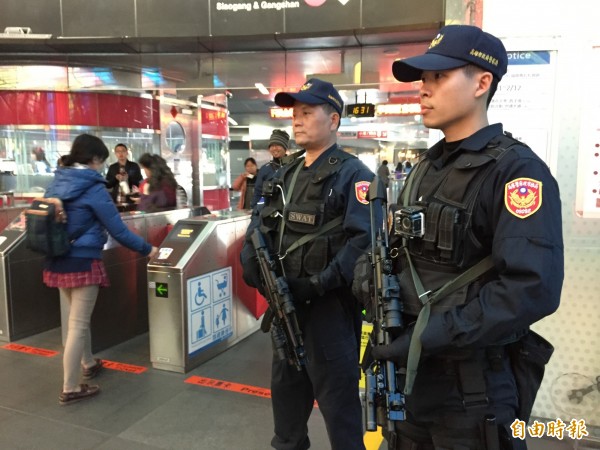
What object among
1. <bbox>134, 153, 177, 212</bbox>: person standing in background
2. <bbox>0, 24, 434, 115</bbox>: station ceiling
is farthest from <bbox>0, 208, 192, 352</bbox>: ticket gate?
<bbox>0, 24, 434, 115</bbox>: station ceiling

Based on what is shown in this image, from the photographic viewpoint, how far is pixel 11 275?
479cm

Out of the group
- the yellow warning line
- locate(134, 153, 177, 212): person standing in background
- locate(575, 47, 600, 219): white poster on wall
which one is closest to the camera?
locate(575, 47, 600, 219): white poster on wall

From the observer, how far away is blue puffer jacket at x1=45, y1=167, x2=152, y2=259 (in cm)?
345

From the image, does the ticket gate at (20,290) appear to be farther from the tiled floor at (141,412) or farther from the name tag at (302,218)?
the name tag at (302,218)

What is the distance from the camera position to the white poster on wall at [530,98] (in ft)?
9.37

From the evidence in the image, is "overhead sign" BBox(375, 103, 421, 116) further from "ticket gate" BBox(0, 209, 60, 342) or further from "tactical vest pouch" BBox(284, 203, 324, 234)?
"tactical vest pouch" BBox(284, 203, 324, 234)

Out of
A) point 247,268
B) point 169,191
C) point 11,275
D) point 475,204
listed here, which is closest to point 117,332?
point 11,275

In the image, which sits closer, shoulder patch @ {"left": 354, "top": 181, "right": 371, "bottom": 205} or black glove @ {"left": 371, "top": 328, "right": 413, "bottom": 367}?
black glove @ {"left": 371, "top": 328, "right": 413, "bottom": 367}

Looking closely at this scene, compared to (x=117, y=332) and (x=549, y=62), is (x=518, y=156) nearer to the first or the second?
(x=549, y=62)

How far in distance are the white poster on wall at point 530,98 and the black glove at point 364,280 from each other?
1771 mm

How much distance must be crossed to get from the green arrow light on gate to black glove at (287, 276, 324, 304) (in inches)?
80.7

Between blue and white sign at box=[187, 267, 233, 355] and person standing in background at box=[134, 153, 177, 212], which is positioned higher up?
person standing in background at box=[134, 153, 177, 212]

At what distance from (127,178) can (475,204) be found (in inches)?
261

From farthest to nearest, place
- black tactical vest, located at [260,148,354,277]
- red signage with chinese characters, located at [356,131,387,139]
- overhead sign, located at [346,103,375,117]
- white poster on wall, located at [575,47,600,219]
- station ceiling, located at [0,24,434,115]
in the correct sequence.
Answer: red signage with chinese characters, located at [356,131,387,139], overhead sign, located at [346,103,375,117], station ceiling, located at [0,24,434,115], white poster on wall, located at [575,47,600,219], black tactical vest, located at [260,148,354,277]
